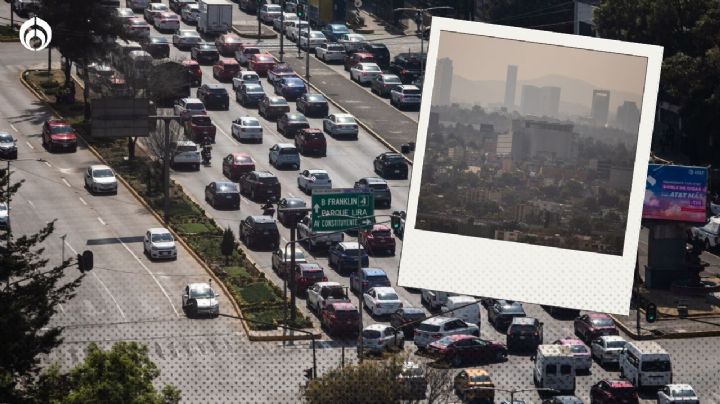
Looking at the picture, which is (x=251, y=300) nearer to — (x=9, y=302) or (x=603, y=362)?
(x=603, y=362)

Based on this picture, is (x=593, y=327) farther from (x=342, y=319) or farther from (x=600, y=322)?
(x=342, y=319)

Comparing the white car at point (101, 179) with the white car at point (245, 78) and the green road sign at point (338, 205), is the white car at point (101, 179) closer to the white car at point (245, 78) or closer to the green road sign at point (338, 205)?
the green road sign at point (338, 205)

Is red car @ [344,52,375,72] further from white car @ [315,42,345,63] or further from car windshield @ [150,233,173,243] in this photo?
car windshield @ [150,233,173,243]

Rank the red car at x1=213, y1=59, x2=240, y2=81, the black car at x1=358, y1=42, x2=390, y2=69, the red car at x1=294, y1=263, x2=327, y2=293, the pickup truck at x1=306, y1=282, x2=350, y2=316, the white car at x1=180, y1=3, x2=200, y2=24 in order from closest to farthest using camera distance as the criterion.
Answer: the pickup truck at x1=306, y1=282, x2=350, y2=316 < the red car at x1=294, y1=263, x2=327, y2=293 < the red car at x1=213, y1=59, x2=240, y2=81 < the black car at x1=358, y1=42, x2=390, y2=69 < the white car at x1=180, y1=3, x2=200, y2=24

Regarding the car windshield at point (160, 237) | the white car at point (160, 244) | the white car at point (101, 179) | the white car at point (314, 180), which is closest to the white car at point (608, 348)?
the white car at point (160, 244)

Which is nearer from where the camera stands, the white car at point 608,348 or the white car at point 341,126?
the white car at point 608,348

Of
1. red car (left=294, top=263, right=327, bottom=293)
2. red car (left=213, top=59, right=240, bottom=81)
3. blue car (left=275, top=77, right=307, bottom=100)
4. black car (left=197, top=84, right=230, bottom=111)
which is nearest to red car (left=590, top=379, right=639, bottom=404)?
red car (left=294, top=263, right=327, bottom=293)
